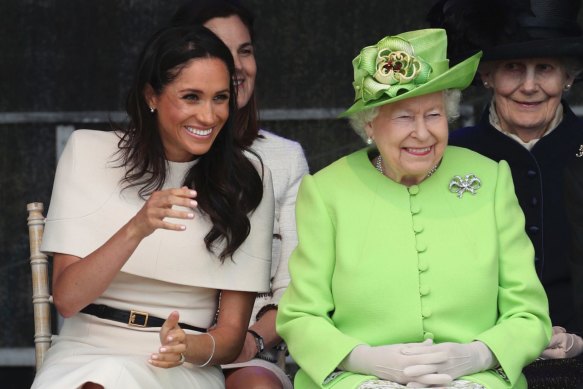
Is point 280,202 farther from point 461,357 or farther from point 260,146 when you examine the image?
point 461,357

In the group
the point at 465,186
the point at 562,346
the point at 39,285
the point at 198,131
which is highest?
the point at 198,131

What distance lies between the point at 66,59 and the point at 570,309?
261cm

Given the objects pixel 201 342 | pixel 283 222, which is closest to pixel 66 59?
pixel 283 222

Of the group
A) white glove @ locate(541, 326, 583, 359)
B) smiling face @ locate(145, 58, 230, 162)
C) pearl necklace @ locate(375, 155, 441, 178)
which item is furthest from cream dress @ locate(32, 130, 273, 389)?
white glove @ locate(541, 326, 583, 359)

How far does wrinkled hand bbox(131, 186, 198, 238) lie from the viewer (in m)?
4.92

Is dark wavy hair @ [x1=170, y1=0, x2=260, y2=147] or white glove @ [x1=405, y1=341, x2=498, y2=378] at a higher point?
dark wavy hair @ [x1=170, y1=0, x2=260, y2=147]

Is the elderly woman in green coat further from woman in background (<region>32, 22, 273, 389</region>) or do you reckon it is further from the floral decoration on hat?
woman in background (<region>32, 22, 273, 389</region>)

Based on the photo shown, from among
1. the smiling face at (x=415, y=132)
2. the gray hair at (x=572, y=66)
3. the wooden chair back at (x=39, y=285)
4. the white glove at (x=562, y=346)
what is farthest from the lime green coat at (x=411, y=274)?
the wooden chair back at (x=39, y=285)

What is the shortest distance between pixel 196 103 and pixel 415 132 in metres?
0.75

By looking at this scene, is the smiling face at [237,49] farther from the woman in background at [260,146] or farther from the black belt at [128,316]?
the black belt at [128,316]

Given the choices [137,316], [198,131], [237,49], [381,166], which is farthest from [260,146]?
[137,316]

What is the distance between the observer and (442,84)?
17.0 feet

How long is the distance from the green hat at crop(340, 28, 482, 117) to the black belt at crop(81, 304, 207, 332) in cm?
94

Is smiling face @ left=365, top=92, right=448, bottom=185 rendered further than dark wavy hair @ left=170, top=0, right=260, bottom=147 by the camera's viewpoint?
No
